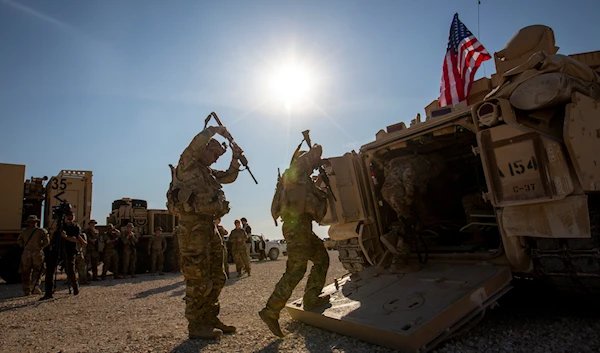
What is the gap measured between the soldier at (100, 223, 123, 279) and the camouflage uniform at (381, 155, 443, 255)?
32.1ft

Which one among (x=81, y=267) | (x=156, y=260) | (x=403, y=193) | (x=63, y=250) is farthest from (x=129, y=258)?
(x=403, y=193)

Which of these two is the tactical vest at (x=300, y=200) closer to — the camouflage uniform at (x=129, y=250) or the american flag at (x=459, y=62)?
the american flag at (x=459, y=62)

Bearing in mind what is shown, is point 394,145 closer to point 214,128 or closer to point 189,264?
point 214,128

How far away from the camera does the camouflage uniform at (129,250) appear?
12648 mm

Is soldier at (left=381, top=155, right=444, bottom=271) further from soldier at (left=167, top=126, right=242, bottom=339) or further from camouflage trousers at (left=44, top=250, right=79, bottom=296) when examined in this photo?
camouflage trousers at (left=44, top=250, right=79, bottom=296)

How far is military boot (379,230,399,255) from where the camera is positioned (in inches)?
215

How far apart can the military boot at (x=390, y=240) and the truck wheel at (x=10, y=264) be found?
10.9m

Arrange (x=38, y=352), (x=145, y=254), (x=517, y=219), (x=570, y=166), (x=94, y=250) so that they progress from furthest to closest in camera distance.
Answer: (x=145, y=254) < (x=94, y=250) < (x=38, y=352) < (x=517, y=219) < (x=570, y=166)

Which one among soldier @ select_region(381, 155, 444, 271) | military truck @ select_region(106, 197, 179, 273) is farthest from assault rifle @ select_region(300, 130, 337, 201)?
military truck @ select_region(106, 197, 179, 273)

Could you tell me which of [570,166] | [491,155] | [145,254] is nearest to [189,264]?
[491,155]

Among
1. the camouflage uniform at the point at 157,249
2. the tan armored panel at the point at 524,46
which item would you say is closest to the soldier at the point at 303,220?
the tan armored panel at the point at 524,46

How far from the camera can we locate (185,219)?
446 cm

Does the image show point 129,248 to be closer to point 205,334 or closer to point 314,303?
point 205,334

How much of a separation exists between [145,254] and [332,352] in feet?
39.5
